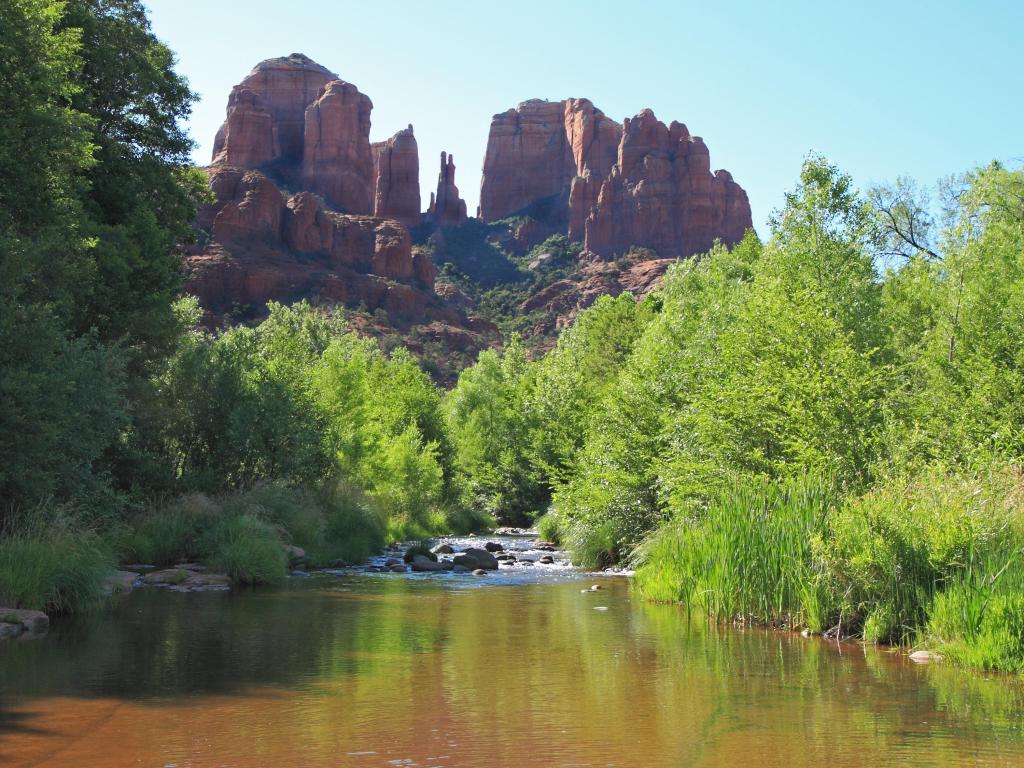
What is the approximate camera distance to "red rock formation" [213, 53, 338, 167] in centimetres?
15100

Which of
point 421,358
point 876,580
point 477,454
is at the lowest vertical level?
point 876,580

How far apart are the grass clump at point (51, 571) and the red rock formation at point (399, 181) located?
457ft

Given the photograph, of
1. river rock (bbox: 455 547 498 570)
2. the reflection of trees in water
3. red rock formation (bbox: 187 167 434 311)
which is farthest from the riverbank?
red rock formation (bbox: 187 167 434 311)

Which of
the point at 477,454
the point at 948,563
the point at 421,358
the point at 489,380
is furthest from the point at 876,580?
the point at 421,358

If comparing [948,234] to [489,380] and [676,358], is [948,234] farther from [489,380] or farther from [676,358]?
[489,380]

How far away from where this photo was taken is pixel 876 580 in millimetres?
14078

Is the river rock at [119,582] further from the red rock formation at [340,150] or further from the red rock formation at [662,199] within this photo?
the red rock formation at [662,199]

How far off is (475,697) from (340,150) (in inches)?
5581

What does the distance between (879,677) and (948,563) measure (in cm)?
229

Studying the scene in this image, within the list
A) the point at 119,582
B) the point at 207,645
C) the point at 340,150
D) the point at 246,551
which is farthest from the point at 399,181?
the point at 207,645

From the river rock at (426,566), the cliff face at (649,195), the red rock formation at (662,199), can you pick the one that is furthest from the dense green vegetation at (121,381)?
the cliff face at (649,195)

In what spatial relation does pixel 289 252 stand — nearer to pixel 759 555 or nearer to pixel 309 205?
pixel 309 205

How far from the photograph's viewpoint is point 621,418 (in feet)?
91.0

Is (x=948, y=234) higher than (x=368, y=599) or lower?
higher
